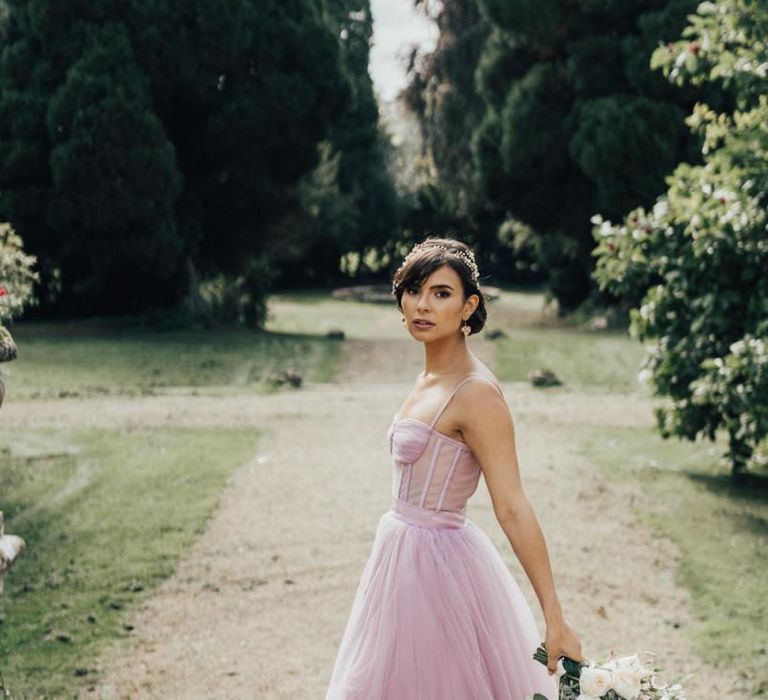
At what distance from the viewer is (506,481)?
2.60 meters

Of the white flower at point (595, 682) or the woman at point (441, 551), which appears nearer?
the white flower at point (595, 682)

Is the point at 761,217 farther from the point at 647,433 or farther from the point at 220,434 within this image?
the point at 220,434

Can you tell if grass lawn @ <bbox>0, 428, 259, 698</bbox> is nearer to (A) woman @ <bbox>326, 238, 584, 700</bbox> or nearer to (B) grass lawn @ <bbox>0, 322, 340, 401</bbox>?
(A) woman @ <bbox>326, 238, 584, 700</bbox>

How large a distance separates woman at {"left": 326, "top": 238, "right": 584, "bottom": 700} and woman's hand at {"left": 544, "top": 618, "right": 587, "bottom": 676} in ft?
0.60

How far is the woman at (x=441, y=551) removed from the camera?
2678mm

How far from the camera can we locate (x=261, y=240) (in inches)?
830

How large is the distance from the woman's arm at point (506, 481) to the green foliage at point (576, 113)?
18017 millimetres

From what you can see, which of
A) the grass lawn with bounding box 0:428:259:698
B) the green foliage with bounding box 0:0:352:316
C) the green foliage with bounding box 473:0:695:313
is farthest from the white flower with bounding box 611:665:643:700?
the green foliage with bounding box 473:0:695:313

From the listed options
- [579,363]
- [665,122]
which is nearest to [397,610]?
[579,363]

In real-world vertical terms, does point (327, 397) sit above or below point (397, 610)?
below

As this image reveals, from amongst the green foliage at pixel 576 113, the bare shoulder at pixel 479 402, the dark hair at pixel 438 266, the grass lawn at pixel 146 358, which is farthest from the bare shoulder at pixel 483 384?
the green foliage at pixel 576 113

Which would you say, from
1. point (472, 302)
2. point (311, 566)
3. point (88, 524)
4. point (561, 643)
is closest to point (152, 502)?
point (88, 524)

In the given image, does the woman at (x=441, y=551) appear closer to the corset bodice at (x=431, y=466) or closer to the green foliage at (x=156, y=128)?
the corset bodice at (x=431, y=466)

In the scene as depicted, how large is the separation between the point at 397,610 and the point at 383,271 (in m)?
36.1
